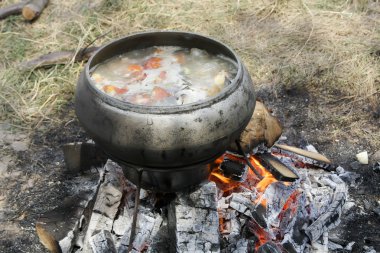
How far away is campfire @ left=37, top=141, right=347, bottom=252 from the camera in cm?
327

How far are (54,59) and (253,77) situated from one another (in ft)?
8.33

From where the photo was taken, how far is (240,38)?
20.5ft

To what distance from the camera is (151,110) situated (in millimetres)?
2570

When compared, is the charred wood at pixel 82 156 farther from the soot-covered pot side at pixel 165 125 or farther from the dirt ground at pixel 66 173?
the soot-covered pot side at pixel 165 125

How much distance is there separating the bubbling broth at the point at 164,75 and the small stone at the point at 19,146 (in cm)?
187

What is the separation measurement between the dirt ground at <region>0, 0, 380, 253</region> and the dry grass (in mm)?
15

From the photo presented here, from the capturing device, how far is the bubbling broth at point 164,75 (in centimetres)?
289

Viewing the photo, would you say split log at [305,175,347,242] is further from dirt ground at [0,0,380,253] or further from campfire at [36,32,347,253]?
dirt ground at [0,0,380,253]

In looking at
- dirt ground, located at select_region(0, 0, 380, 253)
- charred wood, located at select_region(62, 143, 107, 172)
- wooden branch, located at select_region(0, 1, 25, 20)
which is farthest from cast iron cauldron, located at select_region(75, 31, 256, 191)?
wooden branch, located at select_region(0, 1, 25, 20)

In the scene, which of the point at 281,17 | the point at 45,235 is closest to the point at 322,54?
the point at 281,17

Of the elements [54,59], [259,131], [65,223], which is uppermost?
[259,131]

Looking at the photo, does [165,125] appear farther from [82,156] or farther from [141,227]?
[82,156]

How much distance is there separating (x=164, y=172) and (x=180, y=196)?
54 centimetres

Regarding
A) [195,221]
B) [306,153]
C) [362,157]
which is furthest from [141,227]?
[362,157]
